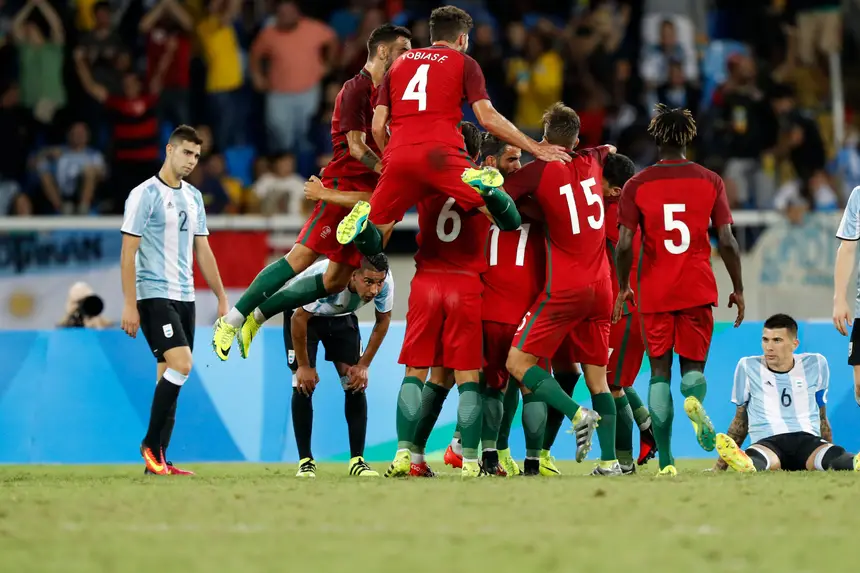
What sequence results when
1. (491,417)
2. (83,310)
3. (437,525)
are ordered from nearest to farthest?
(437,525), (491,417), (83,310)

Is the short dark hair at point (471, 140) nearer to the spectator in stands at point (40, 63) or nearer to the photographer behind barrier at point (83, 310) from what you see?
the photographer behind barrier at point (83, 310)

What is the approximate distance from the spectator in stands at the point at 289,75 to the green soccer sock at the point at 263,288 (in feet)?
26.7

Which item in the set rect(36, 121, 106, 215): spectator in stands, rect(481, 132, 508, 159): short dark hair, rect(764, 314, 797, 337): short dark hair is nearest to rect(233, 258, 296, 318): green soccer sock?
rect(481, 132, 508, 159): short dark hair

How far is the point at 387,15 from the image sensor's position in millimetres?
17688

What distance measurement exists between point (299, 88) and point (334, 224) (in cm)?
852

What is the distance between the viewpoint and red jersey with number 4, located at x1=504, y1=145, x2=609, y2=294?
796 centimetres

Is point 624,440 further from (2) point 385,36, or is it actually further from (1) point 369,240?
(2) point 385,36

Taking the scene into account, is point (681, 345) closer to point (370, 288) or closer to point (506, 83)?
point (370, 288)

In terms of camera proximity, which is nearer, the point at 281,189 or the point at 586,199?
the point at 586,199

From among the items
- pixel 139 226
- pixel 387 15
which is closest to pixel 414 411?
→ pixel 139 226

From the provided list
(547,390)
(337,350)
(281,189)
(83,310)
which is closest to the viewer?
(547,390)

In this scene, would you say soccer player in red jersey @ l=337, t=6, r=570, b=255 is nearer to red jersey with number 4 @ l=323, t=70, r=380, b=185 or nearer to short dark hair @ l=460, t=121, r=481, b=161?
red jersey with number 4 @ l=323, t=70, r=380, b=185

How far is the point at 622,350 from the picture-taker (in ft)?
31.2

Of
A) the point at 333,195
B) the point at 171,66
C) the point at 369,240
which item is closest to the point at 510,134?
the point at 369,240
